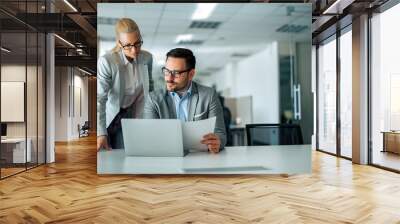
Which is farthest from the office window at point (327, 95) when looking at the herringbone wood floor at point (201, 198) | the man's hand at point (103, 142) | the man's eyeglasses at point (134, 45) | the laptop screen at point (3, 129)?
the laptop screen at point (3, 129)

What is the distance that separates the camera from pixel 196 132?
5.93 meters

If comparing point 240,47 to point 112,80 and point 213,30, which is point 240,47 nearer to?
point 213,30

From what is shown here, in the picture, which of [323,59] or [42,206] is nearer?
[42,206]

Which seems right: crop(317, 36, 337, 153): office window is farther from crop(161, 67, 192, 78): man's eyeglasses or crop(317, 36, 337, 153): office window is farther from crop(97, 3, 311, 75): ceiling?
crop(161, 67, 192, 78): man's eyeglasses

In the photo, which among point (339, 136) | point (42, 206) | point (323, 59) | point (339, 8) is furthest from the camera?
point (323, 59)

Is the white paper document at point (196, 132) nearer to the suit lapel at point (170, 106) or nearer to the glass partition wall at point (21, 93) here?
the suit lapel at point (170, 106)

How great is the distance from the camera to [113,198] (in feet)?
15.5

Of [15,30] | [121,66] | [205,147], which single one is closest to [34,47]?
[15,30]

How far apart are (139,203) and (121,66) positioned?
231 cm

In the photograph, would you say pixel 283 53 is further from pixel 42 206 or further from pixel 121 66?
pixel 42 206

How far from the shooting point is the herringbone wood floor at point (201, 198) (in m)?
3.88

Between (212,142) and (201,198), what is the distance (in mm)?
1331

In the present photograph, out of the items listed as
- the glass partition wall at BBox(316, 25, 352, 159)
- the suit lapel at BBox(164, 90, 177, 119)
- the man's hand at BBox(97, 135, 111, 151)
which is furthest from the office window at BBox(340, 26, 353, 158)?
the man's hand at BBox(97, 135, 111, 151)

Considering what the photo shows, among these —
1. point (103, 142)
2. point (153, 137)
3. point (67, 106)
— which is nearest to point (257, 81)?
point (153, 137)
